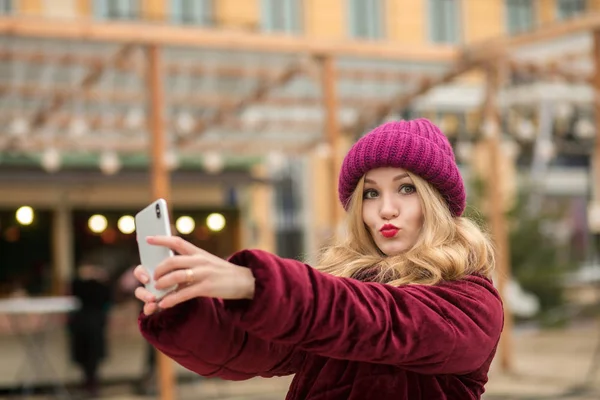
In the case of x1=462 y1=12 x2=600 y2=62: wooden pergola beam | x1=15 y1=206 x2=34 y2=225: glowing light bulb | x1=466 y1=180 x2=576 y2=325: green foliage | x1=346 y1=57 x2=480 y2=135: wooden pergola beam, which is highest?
x1=462 y1=12 x2=600 y2=62: wooden pergola beam

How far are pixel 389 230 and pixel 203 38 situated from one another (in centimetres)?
646

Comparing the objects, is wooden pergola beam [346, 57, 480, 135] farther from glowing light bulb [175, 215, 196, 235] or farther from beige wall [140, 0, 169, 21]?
beige wall [140, 0, 169, 21]

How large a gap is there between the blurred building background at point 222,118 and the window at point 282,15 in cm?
30

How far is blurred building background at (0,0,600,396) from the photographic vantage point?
340 inches

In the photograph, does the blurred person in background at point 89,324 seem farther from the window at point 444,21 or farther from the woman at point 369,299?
the window at point 444,21

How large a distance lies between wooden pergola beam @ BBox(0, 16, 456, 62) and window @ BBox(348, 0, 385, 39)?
1099cm

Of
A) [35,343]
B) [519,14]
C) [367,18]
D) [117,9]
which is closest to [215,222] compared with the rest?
[35,343]

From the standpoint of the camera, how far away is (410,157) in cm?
196

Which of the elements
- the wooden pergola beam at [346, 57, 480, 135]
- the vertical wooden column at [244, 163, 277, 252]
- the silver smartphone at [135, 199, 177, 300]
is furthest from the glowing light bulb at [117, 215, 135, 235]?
the silver smartphone at [135, 199, 177, 300]

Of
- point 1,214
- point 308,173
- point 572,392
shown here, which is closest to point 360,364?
point 572,392

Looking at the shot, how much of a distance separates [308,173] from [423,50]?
10.3 metres

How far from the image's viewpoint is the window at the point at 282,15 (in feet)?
64.3

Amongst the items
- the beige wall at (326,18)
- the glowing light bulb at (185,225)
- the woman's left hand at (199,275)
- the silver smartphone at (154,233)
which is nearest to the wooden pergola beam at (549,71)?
the glowing light bulb at (185,225)

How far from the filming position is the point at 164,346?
5.74 ft
